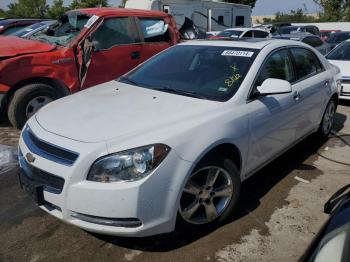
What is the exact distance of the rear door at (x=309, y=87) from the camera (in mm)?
4258

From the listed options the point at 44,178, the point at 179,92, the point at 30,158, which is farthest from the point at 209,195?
the point at 30,158

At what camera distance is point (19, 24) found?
31.7ft

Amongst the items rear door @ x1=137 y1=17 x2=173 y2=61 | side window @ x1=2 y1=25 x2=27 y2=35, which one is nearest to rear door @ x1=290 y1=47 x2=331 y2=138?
rear door @ x1=137 y1=17 x2=173 y2=61

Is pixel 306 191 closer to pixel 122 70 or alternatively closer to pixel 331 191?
pixel 331 191

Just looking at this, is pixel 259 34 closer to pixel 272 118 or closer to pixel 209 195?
pixel 272 118

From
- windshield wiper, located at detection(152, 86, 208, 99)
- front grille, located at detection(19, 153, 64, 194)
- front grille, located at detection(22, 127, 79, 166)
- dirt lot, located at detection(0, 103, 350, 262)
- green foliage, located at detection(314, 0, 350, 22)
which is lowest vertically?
dirt lot, located at detection(0, 103, 350, 262)

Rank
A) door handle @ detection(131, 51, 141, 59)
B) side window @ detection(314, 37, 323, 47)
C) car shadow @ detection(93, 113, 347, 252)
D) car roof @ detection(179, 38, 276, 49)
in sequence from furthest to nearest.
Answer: side window @ detection(314, 37, 323, 47) < door handle @ detection(131, 51, 141, 59) < car roof @ detection(179, 38, 276, 49) < car shadow @ detection(93, 113, 347, 252)

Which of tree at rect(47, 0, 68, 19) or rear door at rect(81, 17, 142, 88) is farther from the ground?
tree at rect(47, 0, 68, 19)

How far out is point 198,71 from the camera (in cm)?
374

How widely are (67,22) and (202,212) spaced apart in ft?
15.6

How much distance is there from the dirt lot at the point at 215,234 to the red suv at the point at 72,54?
1.72m

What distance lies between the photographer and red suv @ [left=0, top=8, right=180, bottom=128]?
5.54 m

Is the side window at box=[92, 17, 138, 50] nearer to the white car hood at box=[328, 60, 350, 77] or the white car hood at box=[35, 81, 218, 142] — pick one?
the white car hood at box=[35, 81, 218, 142]

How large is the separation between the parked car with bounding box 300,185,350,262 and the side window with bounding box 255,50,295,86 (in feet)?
6.73
